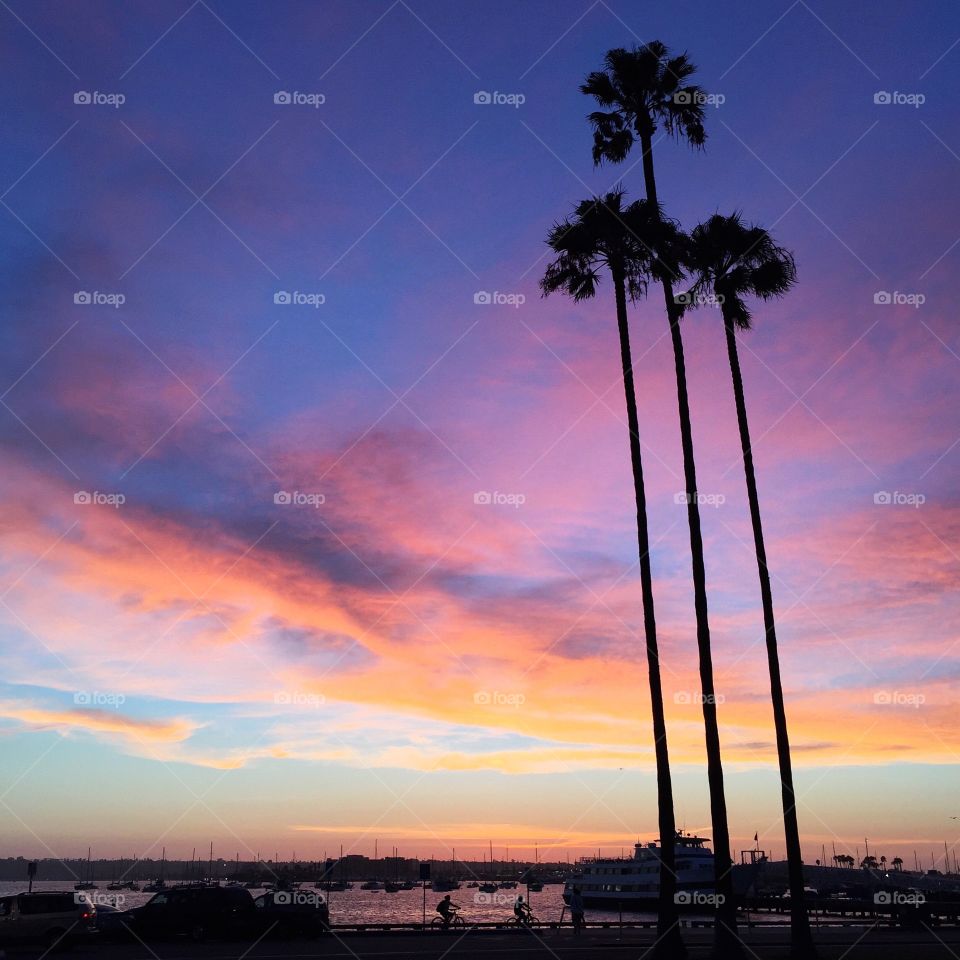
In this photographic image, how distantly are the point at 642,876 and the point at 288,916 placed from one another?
269ft

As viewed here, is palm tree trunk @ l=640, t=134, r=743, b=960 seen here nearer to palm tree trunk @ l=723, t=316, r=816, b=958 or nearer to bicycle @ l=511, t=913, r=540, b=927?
palm tree trunk @ l=723, t=316, r=816, b=958

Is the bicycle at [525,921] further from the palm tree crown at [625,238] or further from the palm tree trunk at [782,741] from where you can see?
the palm tree crown at [625,238]

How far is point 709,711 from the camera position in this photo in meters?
28.8

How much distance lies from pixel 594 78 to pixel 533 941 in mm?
34328

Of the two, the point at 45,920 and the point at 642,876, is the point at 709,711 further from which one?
the point at 642,876

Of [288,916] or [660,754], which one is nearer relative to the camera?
[660,754]

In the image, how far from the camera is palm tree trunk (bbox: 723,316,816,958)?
29141mm

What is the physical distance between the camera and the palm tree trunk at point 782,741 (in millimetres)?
29141

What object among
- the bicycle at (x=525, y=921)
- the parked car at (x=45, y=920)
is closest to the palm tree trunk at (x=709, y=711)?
the bicycle at (x=525, y=921)

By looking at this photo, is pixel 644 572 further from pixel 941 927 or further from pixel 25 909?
pixel 941 927

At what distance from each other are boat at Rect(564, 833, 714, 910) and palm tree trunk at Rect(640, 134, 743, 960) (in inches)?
3114

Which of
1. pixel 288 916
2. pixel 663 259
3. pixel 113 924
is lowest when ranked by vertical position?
pixel 113 924

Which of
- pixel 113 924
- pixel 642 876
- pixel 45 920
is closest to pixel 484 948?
pixel 113 924

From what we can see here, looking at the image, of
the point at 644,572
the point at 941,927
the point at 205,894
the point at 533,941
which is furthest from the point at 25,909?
the point at 941,927
